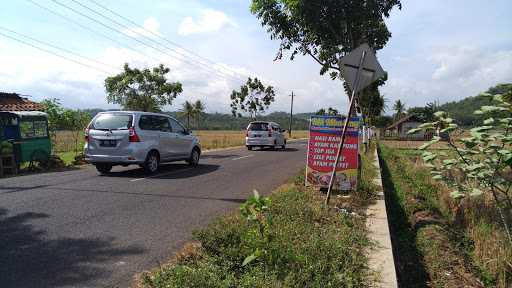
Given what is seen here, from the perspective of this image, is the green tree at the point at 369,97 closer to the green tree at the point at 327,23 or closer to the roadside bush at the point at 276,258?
the green tree at the point at 327,23

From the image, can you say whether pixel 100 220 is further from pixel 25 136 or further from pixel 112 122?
pixel 25 136

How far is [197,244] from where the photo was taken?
5.16 meters

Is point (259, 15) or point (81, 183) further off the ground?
point (259, 15)

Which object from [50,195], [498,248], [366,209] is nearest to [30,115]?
[50,195]

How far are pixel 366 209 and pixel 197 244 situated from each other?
326 centimetres

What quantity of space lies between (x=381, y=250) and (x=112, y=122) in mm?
8896

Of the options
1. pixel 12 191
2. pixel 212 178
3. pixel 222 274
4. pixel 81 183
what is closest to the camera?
pixel 222 274

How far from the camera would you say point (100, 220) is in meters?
6.45

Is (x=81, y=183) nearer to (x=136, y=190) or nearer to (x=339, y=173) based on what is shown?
(x=136, y=190)

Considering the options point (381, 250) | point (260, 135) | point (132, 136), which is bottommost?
point (381, 250)

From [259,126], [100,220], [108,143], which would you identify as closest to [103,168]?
[108,143]

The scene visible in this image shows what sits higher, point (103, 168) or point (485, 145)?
point (485, 145)

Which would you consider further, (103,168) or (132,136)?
(103,168)

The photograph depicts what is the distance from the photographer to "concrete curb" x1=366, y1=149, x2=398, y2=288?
3.94 meters
